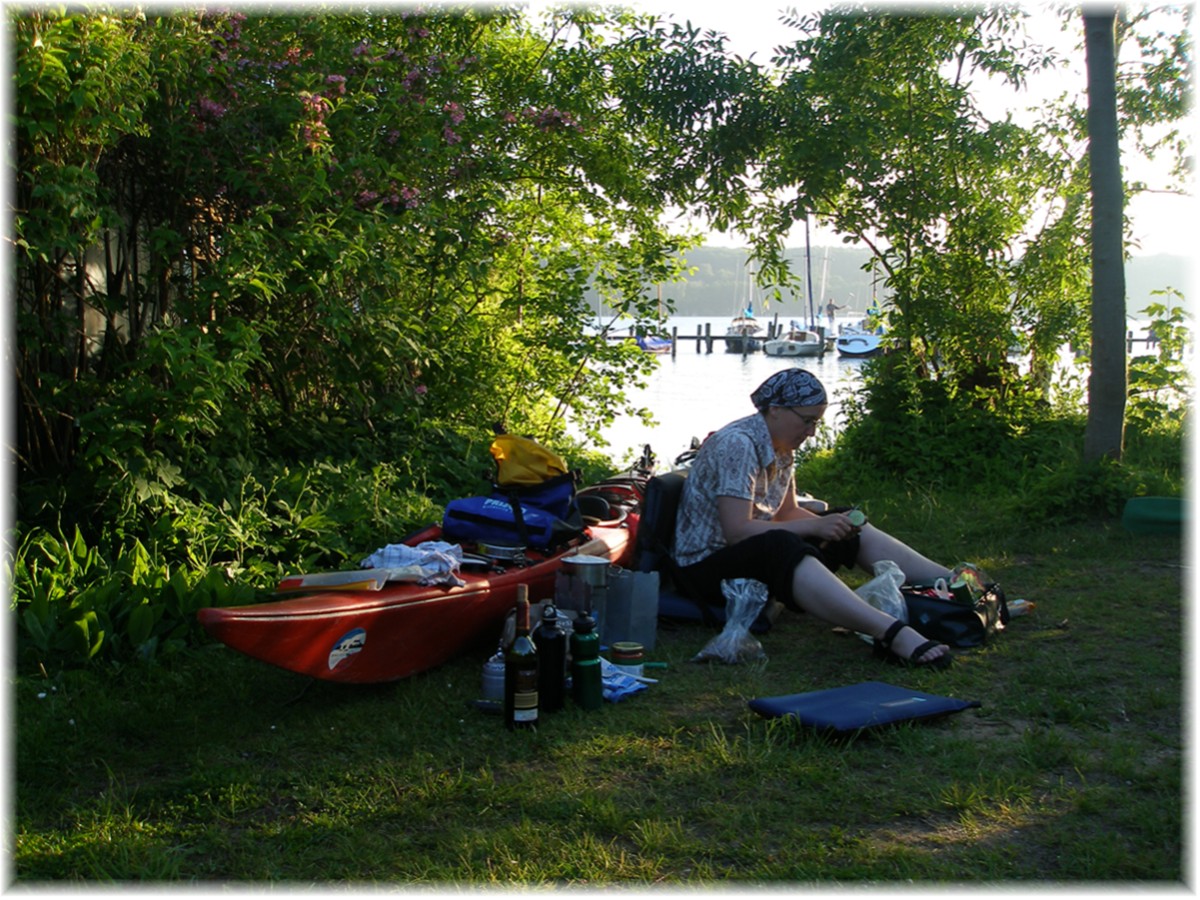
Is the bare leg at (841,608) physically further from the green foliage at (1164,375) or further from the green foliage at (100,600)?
the green foliage at (1164,375)

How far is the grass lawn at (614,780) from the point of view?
316cm

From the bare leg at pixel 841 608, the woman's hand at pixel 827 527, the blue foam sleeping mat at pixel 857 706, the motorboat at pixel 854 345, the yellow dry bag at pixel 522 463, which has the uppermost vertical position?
the motorboat at pixel 854 345

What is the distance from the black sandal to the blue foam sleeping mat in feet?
1.53

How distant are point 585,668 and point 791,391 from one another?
185cm

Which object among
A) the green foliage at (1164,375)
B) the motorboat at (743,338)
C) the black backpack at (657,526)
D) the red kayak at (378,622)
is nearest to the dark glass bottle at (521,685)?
the red kayak at (378,622)

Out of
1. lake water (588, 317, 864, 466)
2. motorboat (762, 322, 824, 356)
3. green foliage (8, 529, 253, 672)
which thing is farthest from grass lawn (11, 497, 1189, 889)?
motorboat (762, 322, 824, 356)

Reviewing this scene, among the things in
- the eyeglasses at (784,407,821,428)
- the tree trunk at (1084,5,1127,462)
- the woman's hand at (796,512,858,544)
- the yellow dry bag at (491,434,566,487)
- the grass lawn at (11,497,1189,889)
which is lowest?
the grass lawn at (11,497,1189,889)

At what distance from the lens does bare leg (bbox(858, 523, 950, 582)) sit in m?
5.84

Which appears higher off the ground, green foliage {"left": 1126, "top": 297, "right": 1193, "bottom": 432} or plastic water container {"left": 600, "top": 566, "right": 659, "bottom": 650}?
green foliage {"left": 1126, "top": 297, "right": 1193, "bottom": 432}

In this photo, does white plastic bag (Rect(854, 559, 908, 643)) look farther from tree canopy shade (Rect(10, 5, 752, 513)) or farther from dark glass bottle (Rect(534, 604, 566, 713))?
tree canopy shade (Rect(10, 5, 752, 513))

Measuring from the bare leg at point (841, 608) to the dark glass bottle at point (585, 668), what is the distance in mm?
1190

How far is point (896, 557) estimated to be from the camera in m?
5.91

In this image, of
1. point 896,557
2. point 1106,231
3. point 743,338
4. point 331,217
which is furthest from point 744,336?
point 896,557

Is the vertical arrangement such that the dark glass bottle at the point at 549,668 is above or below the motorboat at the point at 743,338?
below
